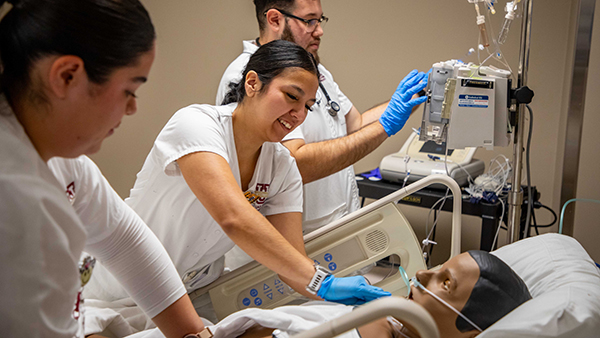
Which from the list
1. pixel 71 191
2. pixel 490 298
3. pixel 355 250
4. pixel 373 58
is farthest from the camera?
pixel 373 58

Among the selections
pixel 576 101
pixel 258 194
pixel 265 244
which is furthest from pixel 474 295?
pixel 576 101

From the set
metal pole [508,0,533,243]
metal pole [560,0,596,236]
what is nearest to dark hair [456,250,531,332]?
metal pole [508,0,533,243]

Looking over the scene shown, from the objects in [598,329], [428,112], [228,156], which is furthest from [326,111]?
[598,329]

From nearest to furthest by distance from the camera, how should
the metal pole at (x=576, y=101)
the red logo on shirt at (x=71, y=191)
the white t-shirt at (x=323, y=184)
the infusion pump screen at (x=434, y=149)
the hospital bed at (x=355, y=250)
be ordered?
the red logo on shirt at (x=71, y=191) < the hospital bed at (x=355, y=250) < the metal pole at (x=576, y=101) < the white t-shirt at (x=323, y=184) < the infusion pump screen at (x=434, y=149)

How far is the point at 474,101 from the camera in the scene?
159 centimetres

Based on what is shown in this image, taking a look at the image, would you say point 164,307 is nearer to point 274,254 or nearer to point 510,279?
point 274,254

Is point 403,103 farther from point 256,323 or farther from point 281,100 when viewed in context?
point 256,323

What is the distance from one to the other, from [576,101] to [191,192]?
160 centimetres

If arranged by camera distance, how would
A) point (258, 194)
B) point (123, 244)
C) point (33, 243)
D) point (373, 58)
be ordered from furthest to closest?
point (373, 58) → point (258, 194) → point (123, 244) → point (33, 243)

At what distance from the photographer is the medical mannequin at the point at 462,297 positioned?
4.09 feet

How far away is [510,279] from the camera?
1275 mm

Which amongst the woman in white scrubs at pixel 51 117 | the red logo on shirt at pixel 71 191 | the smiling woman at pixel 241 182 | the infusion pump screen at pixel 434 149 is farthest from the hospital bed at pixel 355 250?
the infusion pump screen at pixel 434 149

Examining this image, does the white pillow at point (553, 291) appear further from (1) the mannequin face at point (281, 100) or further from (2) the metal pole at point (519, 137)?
(1) the mannequin face at point (281, 100)

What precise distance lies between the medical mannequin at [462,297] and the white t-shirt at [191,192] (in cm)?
32
